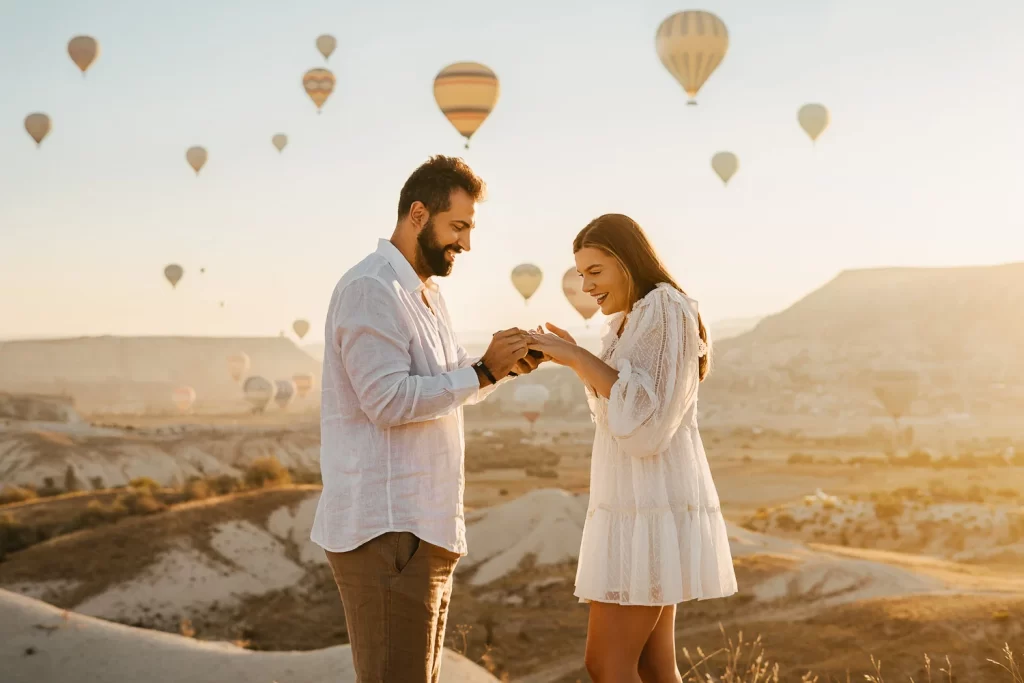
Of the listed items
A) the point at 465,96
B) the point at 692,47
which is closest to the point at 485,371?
the point at 465,96

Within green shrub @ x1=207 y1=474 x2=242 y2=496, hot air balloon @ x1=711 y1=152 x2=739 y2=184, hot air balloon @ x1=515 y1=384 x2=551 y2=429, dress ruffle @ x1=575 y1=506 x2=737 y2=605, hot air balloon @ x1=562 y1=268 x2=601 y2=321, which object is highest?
hot air balloon @ x1=711 y1=152 x2=739 y2=184

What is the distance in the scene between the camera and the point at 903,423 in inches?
3250

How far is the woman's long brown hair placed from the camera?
160 inches

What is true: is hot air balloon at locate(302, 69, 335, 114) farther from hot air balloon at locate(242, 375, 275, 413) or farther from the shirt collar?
hot air balloon at locate(242, 375, 275, 413)

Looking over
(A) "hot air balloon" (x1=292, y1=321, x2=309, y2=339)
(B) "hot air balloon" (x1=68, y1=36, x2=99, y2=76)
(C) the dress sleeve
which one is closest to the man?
(C) the dress sleeve

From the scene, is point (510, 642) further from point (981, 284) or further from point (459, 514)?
point (981, 284)

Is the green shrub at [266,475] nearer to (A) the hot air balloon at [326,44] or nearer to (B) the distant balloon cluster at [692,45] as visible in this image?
(A) the hot air balloon at [326,44]

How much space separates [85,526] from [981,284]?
102 meters

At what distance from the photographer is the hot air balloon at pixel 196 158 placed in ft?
170

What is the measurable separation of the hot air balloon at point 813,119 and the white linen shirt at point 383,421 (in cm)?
4173

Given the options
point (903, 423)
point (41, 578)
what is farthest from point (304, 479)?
point (903, 423)

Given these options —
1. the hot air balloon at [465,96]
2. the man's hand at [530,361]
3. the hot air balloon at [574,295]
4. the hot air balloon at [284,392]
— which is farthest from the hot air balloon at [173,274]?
the man's hand at [530,361]

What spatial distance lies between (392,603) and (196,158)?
50947 mm

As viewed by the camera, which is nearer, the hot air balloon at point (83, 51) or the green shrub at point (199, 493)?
the green shrub at point (199, 493)
